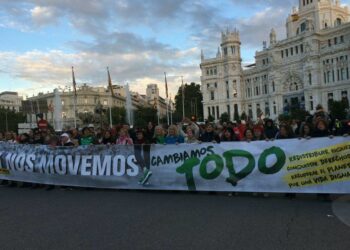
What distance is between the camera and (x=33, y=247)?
19.3 feet

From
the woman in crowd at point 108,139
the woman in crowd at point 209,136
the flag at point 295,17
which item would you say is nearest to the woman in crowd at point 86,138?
the woman in crowd at point 108,139

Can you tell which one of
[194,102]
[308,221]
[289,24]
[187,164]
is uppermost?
[289,24]

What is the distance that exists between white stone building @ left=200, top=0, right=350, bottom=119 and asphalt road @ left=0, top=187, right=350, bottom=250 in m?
92.8

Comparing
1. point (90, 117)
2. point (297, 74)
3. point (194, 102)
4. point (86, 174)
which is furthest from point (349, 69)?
point (86, 174)

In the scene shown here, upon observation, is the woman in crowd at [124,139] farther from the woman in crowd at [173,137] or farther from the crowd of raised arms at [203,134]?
the woman in crowd at [173,137]

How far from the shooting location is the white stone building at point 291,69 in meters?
110

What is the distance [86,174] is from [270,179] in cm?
490

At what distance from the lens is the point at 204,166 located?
10.0 m

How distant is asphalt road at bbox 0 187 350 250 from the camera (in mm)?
5887

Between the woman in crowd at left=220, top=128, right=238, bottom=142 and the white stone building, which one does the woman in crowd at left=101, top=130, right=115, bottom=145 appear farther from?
the white stone building

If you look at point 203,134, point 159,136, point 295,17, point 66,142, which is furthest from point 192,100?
point 203,134

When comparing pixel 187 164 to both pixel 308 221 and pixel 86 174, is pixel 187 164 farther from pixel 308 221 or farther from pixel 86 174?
pixel 308 221

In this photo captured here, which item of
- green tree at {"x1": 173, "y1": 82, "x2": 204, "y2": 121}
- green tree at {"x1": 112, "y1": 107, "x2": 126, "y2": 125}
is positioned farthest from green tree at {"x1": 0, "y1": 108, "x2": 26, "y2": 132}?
green tree at {"x1": 173, "y1": 82, "x2": 204, "y2": 121}

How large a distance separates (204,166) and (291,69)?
384 ft
